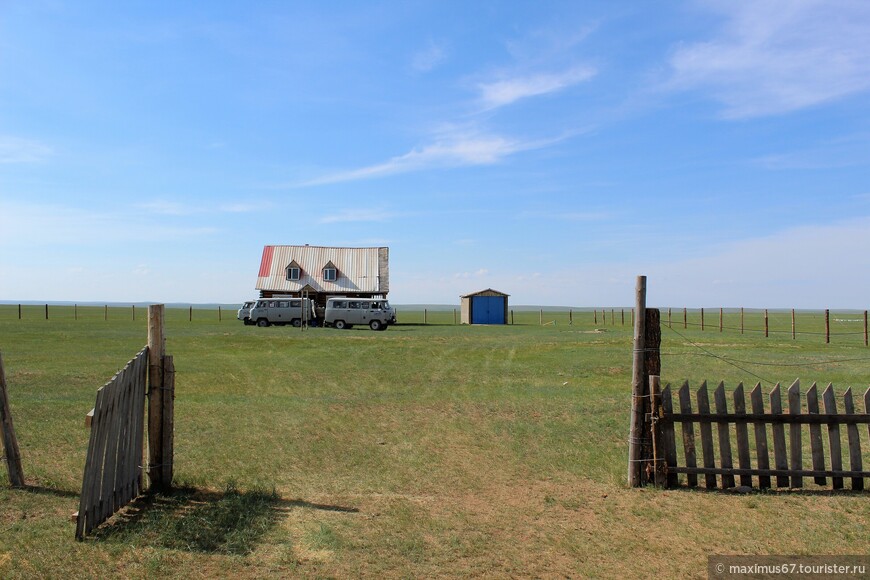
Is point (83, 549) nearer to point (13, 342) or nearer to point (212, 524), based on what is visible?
point (212, 524)

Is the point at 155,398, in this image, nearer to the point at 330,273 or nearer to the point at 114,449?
the point at 114,449

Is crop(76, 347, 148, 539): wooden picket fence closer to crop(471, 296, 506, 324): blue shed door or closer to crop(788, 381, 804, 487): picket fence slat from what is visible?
crop(788, 381, 804, 487): picket fence slat

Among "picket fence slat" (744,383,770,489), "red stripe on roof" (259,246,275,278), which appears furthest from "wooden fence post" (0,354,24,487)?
"red stripe on roof" (259,246,275,278)

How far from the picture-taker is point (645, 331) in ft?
25.5

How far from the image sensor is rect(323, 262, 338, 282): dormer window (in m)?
57.1

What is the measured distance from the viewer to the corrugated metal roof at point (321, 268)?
184 ft

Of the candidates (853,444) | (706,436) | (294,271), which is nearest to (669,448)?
(706,436)

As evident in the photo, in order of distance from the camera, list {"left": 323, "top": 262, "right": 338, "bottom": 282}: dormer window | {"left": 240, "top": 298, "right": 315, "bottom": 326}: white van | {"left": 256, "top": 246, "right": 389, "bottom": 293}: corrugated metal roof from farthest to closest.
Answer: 1. {"left": 323, "top": 262, "right": 338, "bottom": 282}: dormer window
2. {"left": 256, "top": 246, "right": 389, "bottom": 293}: corrugated metal roof
3. {"left": 240, "top": 298, "right": 315, "bottom": 326}: white van

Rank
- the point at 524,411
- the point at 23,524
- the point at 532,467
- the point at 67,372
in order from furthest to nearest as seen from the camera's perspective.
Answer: the point at 67,372 < the point at 524,411 < the point at 532,467 < the point at 23,524

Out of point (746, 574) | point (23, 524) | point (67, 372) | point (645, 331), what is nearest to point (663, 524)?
point (746, 574)

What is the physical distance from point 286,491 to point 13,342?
26760mm

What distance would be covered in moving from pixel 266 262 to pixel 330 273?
594 cm

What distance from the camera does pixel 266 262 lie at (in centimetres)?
5822

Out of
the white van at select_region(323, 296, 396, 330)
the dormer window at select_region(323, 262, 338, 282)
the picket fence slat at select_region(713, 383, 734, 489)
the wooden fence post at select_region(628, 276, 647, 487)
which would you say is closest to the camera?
the picket fence slat at select_region(713, 383, 734, 489)
